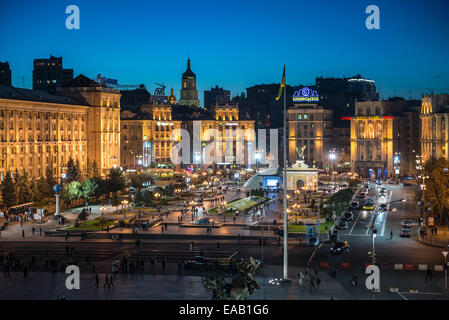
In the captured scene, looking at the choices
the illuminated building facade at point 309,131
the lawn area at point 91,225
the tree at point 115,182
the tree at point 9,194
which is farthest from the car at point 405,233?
the illuminated building facade at point 309,131

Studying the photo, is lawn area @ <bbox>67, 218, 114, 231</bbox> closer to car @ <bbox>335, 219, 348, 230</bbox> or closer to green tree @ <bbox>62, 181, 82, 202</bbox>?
green tree @ <bbox>62, 181, 82, 202</bbox>

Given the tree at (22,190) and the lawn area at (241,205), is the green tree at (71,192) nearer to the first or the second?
the tree at (22,190)

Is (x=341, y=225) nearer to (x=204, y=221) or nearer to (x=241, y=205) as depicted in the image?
(x=204, y=221)

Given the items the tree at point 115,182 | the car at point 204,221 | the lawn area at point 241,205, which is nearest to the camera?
the car at point 204,221

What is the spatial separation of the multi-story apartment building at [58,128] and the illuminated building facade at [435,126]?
61029mm

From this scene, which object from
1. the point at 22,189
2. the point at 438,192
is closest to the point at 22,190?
the point at 22,189

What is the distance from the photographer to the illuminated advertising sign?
169 meters

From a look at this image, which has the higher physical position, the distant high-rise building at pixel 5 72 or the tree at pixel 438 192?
the distant high-rise building at pixel 5 72

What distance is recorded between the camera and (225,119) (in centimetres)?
18588

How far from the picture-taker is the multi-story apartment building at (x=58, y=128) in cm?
10488

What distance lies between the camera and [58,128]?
393 feet

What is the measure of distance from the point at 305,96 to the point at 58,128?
71.0 metres

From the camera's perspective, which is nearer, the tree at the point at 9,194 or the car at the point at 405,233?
the car at the point at 405,233
